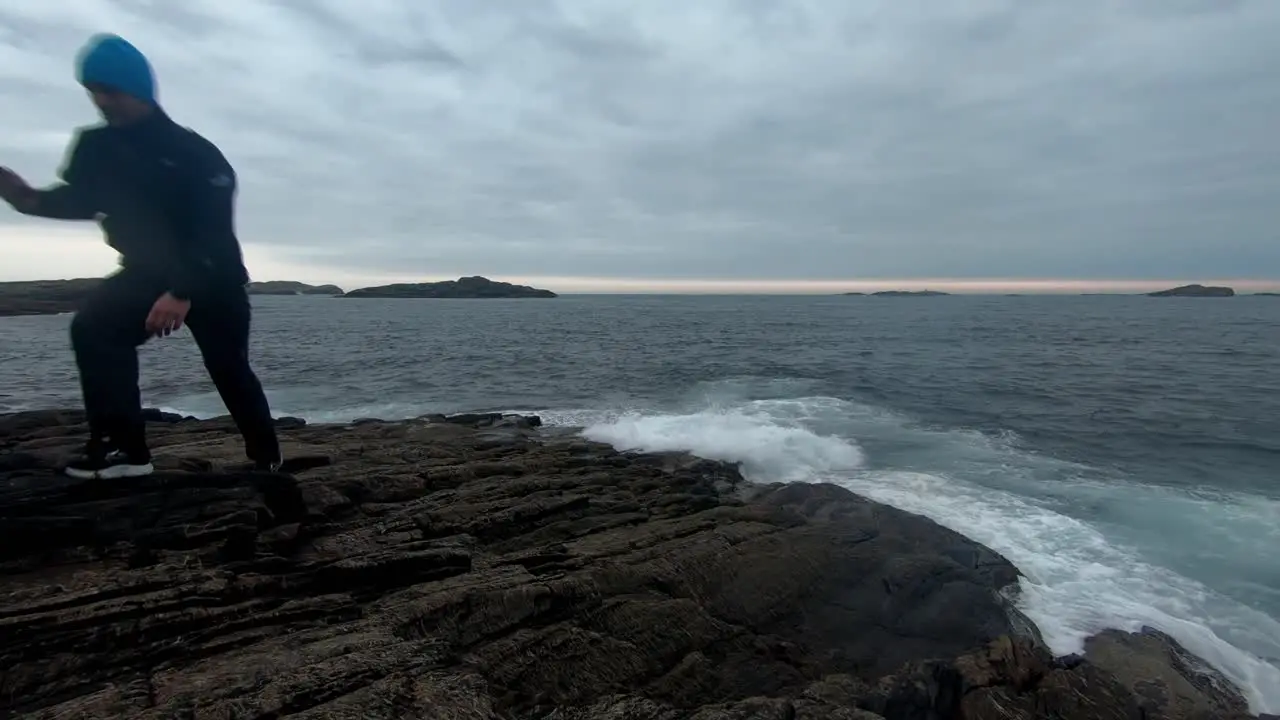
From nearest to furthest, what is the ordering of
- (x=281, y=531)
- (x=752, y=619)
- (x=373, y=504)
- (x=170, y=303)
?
(x=170, y=303)
(x=281, y=531)
(x=752, y=619)
(x=373, y=504)

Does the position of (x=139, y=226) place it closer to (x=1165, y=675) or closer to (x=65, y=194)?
(x=65, y=194)

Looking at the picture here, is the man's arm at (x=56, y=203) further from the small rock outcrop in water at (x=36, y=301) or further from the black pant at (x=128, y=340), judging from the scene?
the small rock outcrop in water at (x=36, y=301)

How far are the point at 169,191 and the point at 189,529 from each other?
306 cm

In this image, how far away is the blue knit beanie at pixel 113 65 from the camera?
178 inches

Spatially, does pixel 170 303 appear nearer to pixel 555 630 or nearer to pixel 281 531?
pixel 281 531

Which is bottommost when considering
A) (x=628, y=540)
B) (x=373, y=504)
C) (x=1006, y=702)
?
(x=1006, y=702)

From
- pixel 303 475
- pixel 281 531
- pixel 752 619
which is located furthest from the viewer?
pixel 303 475

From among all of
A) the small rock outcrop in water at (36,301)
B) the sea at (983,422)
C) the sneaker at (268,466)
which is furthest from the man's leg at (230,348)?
the small rock outcrop in water at (36,301)

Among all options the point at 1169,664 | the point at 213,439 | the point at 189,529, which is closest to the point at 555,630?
the point at 189,529

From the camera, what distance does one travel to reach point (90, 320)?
535 centimetres

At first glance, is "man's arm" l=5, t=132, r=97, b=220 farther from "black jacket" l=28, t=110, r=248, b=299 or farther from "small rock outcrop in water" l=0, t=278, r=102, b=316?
"small rock outcrop in water" l=0, t=278, r=102, b=316

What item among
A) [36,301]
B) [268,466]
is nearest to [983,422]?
[268,466]

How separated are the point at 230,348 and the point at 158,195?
134cm

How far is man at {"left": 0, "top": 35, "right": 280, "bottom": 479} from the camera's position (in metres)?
4.77
